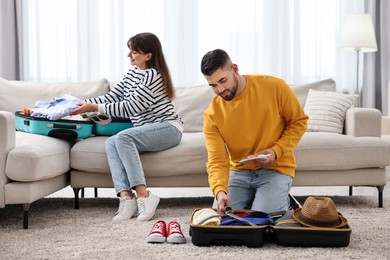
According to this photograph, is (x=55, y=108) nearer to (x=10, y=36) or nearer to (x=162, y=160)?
(x=162, y=160)

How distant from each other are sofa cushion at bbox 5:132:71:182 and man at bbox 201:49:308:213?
821mm

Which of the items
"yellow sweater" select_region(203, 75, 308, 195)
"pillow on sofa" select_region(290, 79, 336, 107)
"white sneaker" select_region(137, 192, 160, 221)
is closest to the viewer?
"yellow sweater" select_region(203, 75, 308, 195)

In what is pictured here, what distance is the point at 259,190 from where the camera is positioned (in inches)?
98.7

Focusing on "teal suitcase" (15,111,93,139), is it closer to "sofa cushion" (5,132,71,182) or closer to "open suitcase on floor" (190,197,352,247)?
"sofa cushion" (5,132,71,182)

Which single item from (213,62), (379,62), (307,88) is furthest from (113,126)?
(379,62)

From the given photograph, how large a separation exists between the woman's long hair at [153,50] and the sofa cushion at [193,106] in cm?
54

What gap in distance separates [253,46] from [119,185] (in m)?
2.65

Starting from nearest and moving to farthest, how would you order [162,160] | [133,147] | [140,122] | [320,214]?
[320,214], [133,147], [162,160], [140,122]

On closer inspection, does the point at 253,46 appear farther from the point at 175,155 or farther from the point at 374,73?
the point at 175,155

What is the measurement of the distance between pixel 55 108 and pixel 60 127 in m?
0.13

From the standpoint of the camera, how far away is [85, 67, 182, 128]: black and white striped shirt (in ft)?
10.1

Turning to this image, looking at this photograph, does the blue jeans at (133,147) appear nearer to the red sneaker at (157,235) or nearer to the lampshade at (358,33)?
the red sneaker at (157,235)

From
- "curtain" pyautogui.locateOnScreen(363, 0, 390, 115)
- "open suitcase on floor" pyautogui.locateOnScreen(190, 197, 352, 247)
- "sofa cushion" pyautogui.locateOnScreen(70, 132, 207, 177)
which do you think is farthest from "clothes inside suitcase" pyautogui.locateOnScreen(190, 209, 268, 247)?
"curtain" pyautogui.locateOnScreen(363, 0, 390, 115)

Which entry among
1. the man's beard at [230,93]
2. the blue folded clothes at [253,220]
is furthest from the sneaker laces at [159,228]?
the man's beard at [230,93]
